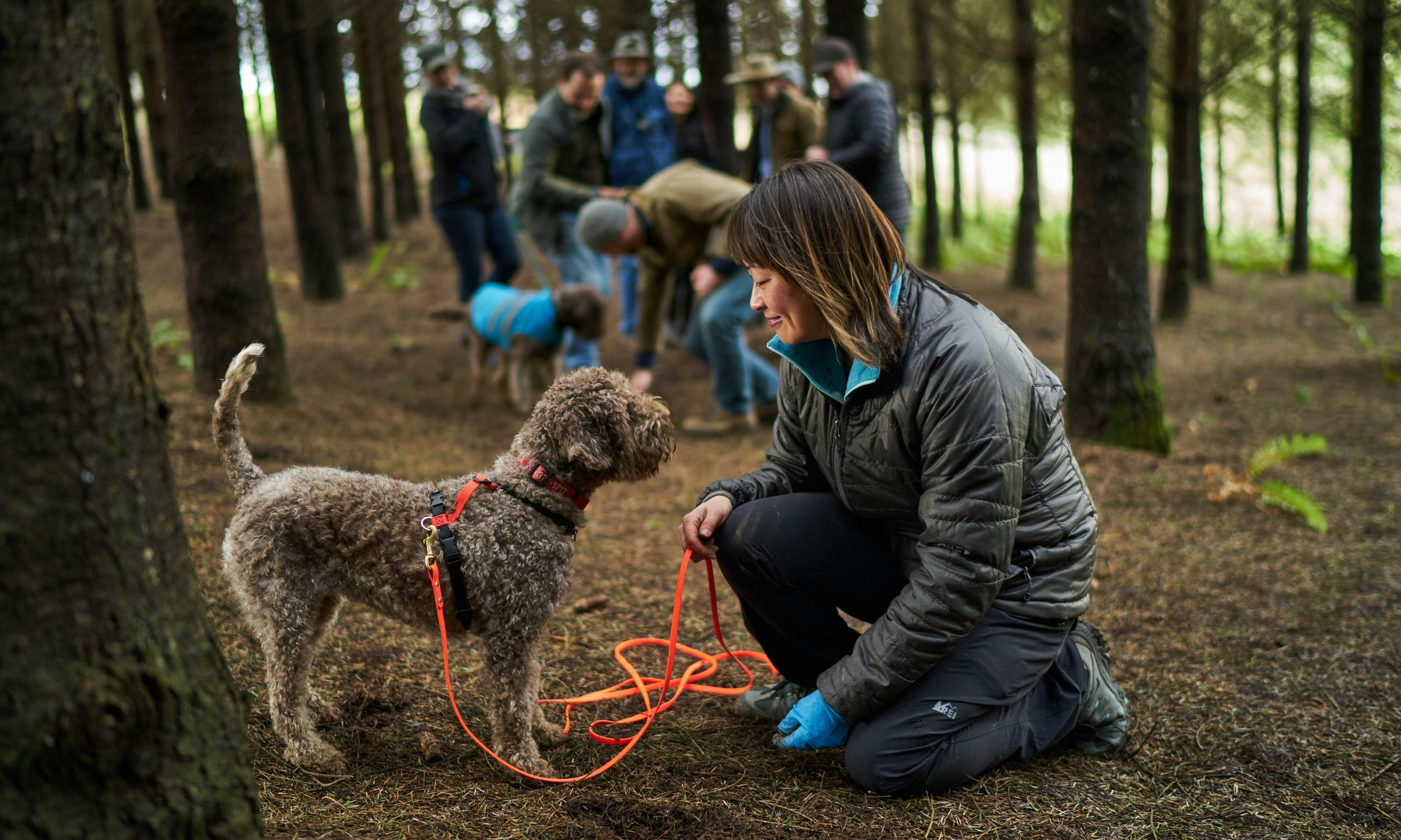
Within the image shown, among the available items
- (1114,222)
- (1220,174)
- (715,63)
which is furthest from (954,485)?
(1220,174)

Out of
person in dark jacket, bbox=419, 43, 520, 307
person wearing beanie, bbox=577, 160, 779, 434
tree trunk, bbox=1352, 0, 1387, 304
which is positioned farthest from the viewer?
tree trunk, bbox=1352, 0, 1387, 304

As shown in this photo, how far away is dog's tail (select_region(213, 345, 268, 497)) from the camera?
115 inches

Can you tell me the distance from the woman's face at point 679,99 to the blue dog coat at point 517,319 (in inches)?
97.1

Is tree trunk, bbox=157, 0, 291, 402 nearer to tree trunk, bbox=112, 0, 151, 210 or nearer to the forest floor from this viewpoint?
the forest floor

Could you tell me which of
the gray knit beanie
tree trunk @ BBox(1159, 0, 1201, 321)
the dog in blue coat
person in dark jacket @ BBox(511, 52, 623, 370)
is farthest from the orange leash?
tree trunk @ BBox(1159, 0, 1201, 321)

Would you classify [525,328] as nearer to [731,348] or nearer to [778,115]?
[731,348]

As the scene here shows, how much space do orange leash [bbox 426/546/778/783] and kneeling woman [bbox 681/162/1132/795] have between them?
0.38 m

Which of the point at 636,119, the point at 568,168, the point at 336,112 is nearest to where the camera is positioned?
the point at 568,168

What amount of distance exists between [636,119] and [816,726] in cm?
754

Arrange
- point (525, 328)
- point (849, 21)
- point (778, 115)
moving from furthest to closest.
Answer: point (849, 21) < point (778, 115) < point (525, 328)

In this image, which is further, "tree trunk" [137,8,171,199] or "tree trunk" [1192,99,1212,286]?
"tree trunk" [137,8,171,199]

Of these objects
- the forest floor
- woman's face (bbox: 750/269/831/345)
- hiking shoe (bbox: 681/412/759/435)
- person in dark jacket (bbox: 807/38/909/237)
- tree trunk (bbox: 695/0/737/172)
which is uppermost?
tree trunk (bbox: 695/0/737/172)

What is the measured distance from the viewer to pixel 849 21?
33.1 feet

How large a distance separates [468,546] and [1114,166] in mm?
5348
